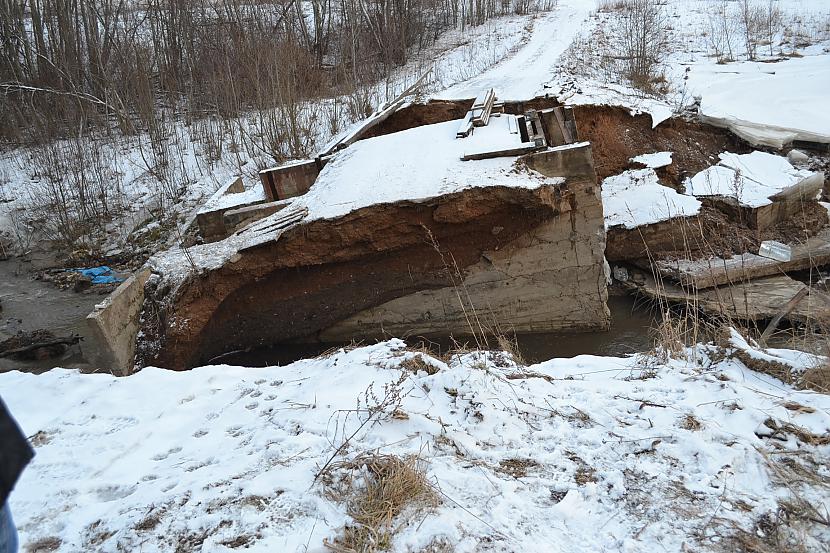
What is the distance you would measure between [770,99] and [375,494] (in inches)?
437

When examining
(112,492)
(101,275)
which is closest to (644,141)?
(112,492)

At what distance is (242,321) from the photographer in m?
5.82

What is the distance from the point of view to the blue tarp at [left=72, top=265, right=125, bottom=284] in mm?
8352

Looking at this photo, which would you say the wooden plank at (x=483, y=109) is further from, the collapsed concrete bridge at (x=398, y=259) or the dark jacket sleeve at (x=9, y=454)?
the dark jacket sleeve at (x=9, y=454)

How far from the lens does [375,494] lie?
7.02ft

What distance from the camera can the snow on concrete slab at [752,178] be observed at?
6910mm

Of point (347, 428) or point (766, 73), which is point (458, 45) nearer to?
point (766, 73)

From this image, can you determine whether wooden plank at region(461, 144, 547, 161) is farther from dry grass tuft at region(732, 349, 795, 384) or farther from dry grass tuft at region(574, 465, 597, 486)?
dry grass tuft at region(574, 465, 597, 486)

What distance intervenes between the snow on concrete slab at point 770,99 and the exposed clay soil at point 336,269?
5.01 meters

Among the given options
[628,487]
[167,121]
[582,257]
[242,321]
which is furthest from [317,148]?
[628,487]

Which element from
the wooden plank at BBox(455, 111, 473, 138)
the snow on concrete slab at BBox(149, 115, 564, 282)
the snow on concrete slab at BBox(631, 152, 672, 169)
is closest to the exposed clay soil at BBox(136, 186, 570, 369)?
the snow on concrete slab at BBox(149, 115, 564, 282)

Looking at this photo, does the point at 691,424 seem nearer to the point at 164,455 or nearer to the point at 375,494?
the point at 375,494

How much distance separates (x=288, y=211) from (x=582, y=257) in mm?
3210

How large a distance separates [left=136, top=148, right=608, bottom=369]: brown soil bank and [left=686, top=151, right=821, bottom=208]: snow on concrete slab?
8.01ft
